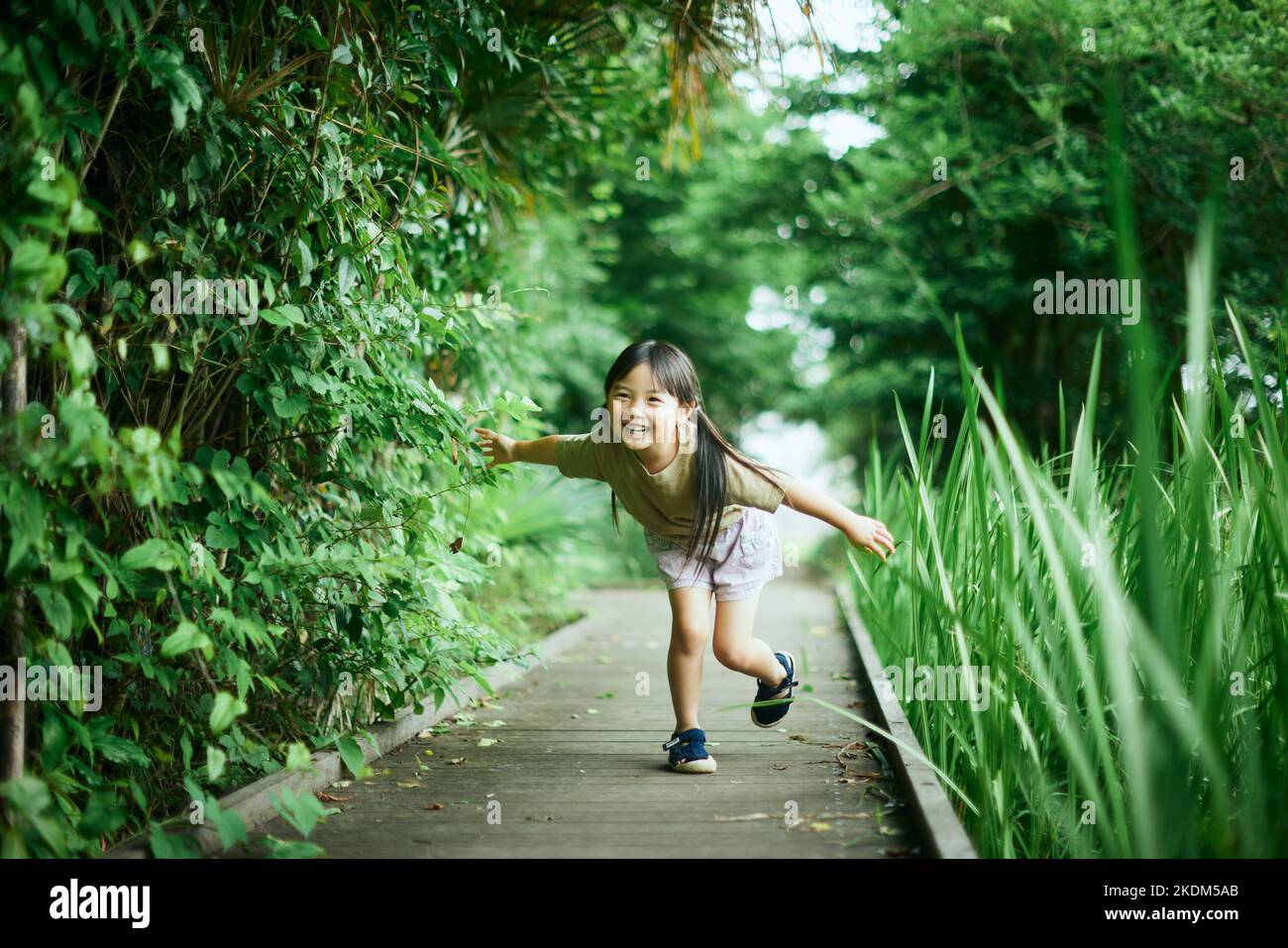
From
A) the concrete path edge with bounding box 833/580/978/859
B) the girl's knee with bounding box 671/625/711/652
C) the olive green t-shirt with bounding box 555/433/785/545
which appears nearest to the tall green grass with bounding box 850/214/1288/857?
the concrete path edge with bounding box 833/580/978/859

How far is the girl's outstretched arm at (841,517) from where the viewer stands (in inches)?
110

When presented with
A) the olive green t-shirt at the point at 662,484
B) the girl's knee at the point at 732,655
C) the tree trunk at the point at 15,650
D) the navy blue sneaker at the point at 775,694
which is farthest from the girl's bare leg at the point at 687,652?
the tree trunk at the point at 15,650

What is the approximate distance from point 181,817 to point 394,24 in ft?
7.51

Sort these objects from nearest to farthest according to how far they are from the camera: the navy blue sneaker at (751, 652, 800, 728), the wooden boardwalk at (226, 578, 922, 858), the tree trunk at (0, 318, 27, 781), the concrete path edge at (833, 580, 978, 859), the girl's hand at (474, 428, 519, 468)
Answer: the tree trunk at (0, 318, 27, 781), the concrete path edge at (833, 580, 978, 859), the wooden boardwalk at (226, 578, 922, 858), the girl's hand at (474, 428, 519, 468), the navy blue sneaker at (751, 652, 800, 728)

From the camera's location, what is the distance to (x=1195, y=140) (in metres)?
5.73

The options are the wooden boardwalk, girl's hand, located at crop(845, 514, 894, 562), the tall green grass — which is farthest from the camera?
girl's hand, located at crop(845, 514, 894, 562)

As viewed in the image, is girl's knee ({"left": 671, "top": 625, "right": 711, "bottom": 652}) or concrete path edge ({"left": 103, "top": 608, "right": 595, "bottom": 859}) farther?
girl's knee ({"left": 671, "top": 625, "right": 711, "bottom": 652})

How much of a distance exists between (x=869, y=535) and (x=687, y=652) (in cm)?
72

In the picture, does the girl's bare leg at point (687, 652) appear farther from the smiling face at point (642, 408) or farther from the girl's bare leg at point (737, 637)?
the smiling face at point (642, 408)

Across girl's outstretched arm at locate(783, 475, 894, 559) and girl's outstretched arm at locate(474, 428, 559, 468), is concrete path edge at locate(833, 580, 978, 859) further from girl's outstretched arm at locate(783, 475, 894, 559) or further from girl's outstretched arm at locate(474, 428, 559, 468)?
girl's outstretched arm at locate(474, 428, 559, 468)

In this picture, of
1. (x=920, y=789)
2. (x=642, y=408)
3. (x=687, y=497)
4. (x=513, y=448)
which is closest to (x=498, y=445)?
(x=513, y=448)

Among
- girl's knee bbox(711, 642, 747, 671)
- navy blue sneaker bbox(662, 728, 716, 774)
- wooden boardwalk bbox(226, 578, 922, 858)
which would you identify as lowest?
wooden boardwalk bbox(226, 578, 922, 858)

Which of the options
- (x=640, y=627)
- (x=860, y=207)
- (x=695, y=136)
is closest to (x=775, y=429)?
(x=860, y=207)

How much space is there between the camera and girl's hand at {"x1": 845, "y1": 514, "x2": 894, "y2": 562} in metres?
2.78
